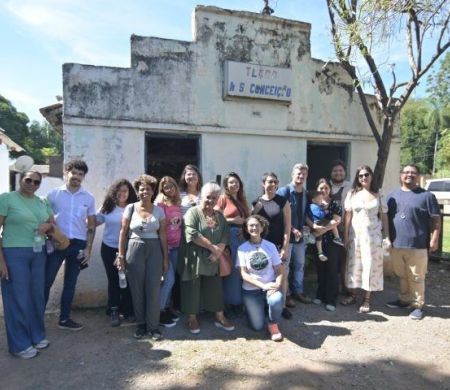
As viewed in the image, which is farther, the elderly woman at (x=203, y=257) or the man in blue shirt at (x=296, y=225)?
the man in blue shirt at (x=296, y=225)

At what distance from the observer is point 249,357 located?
4047 millimetres

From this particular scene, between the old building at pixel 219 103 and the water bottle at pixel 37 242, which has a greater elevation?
the old building at pixel 219 103

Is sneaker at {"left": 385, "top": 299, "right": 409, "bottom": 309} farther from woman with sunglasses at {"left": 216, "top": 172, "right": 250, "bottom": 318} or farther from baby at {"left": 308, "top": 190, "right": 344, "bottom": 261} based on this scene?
woman with sunglasses at {"left": 216, "top": 172, "right": 250, "bottom": 318}

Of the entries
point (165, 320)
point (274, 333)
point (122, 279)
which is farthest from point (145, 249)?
point (274, 333)

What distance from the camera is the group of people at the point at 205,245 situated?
158 inches

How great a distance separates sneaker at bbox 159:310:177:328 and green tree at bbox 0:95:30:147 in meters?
34.8

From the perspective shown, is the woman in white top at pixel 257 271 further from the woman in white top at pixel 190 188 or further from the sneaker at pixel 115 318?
the sneaker at pixel 115 318

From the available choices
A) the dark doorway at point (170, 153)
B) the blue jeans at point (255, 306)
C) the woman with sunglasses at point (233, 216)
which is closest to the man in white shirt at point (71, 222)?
the woman with sunglasses at point (233, 216)

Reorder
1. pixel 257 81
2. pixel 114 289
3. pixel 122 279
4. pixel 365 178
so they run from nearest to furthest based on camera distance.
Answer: pixel 122 279 < pixel 114 289 < pixel 365 178 < pixel 257 81

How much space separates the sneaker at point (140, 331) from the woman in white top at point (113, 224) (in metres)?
0.44

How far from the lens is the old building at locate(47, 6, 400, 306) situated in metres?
5.42

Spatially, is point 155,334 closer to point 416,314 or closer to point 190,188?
point 190,188

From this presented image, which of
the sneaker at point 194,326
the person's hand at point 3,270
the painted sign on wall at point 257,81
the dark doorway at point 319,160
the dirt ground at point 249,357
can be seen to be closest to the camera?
the dirt ground at point 249,357

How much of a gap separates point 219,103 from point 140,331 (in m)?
3.31
